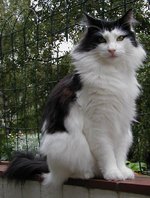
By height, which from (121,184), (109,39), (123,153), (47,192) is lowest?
(47,192)

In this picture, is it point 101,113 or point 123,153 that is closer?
point 101,113

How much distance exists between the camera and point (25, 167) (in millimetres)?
3422

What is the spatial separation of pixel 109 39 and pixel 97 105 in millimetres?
468

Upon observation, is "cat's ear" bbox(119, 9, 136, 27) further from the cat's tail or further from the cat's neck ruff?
the cat's tail

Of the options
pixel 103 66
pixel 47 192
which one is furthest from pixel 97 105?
pixel 47 192

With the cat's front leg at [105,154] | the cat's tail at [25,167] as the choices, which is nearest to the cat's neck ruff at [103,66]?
the cat's front leg at [105,154]

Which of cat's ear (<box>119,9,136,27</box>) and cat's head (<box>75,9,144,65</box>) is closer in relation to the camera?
cat's head (<box>75,9,144,65</box>)

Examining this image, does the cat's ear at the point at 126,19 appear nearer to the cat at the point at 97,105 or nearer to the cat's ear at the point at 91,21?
the cat at the point at 97,105

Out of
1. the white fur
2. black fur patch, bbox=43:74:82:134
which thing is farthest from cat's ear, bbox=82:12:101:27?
black fur patch, bbox=43:74:82:134

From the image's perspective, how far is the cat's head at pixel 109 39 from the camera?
2.72 meters

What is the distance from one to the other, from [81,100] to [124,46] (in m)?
0.48

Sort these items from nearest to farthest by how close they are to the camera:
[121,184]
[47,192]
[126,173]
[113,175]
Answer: [121,184]
[113,175]
[126,173]
[47,192]

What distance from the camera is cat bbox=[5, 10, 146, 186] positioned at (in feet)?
8.86

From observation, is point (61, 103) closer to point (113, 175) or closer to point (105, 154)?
point (105, 154)
